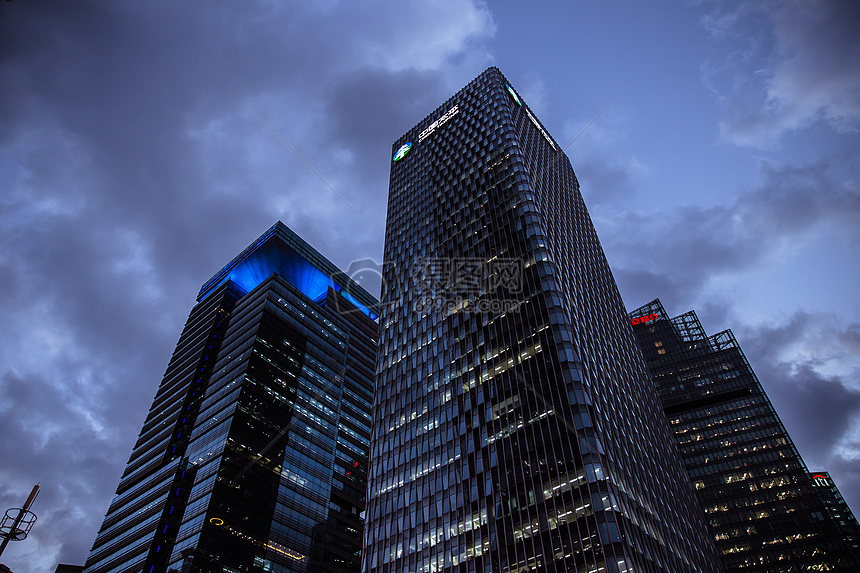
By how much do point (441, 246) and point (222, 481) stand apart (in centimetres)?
5661

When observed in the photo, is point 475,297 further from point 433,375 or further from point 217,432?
point 217,432

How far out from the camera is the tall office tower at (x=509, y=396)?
58.3 m

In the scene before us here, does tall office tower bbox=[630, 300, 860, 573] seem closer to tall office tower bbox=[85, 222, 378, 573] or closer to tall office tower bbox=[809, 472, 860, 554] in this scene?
tall office tower bbox=[809, 472, 860, 554]

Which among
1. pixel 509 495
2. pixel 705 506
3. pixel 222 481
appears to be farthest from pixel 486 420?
pixel 705 506

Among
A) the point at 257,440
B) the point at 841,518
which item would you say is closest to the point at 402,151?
the point at 257,440

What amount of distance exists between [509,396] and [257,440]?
186 feet

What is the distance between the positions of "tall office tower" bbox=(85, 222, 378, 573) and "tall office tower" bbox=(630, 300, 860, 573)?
86946 millimetres

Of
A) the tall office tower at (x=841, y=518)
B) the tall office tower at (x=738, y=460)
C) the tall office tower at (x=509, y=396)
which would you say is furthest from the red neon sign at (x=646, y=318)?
the tall office tower at (x=509, y=396)

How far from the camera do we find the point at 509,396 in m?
70.2

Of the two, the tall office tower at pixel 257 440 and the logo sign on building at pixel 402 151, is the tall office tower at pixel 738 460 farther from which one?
the logo sign on building at pixel 402 151

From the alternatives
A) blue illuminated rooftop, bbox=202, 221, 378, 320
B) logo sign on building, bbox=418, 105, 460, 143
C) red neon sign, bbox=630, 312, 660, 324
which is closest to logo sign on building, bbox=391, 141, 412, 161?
logo sign on building, bbox=418, 105, 460, 143

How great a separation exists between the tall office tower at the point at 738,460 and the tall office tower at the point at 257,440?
86.9 metres

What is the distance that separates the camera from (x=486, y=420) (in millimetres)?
70812

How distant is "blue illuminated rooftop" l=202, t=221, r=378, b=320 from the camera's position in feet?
467
